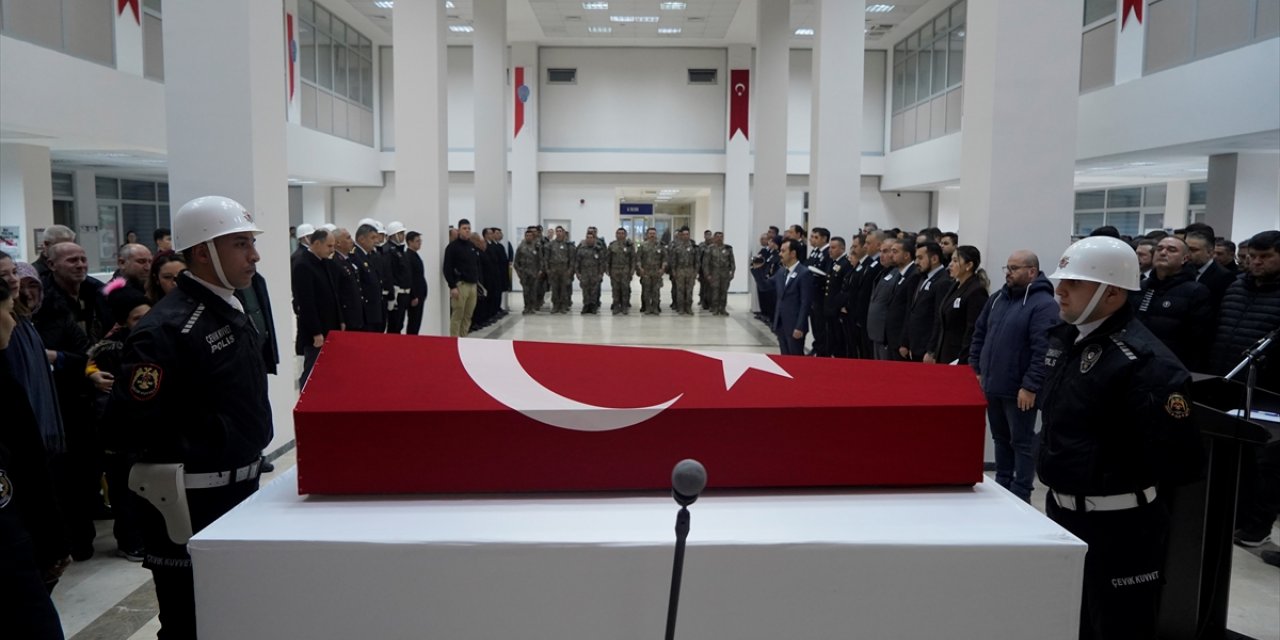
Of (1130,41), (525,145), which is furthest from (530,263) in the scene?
(1130,41)

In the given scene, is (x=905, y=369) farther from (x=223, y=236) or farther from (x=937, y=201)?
(x=937, y=201)

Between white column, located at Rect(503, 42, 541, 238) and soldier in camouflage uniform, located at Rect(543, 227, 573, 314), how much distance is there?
515 centimetres

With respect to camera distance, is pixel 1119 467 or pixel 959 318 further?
pixel 959 318

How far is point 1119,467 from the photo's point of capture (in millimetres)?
2617

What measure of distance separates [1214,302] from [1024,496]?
7.10ft

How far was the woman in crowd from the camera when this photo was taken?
5.65 metres

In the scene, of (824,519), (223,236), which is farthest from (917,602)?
(223,236)

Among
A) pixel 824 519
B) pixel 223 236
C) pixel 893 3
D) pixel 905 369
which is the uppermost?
pixel 893 3

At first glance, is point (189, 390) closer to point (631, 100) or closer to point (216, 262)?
point (216, 262)

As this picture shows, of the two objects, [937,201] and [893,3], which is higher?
[893,3]

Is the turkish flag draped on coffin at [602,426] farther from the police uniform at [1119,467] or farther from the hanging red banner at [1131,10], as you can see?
the hanging red banner at [1131,10]

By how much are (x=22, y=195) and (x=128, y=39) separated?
109 inches

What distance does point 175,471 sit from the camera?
7.61ft

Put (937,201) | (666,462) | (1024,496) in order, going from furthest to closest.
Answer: (937,201)
(1024,496)
(666,462)
